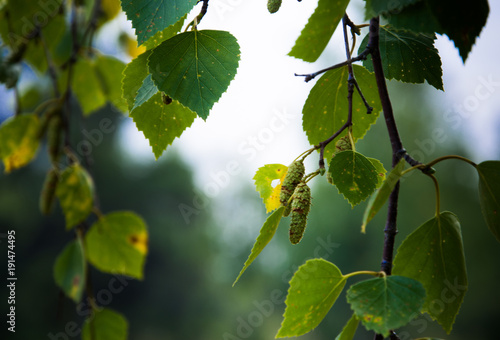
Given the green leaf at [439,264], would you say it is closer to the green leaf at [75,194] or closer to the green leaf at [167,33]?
the green leaf at [167,33]

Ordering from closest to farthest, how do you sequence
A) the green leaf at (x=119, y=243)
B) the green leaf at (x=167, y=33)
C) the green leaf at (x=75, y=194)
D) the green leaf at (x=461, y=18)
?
the green leaf at (x=461, y=18)
the green leaf at (x=167, y=33)
the green leaf at (x=75, y=194)
the green leaf at (x=119, y=243)

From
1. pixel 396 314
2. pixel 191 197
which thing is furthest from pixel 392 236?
pixel 191 197

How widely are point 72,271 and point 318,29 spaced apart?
20.6 inches

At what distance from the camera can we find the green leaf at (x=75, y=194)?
55cm

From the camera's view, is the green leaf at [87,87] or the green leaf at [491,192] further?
the green leaf at [87,87]

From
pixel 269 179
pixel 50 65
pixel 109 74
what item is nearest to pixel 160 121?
pixel 269 179

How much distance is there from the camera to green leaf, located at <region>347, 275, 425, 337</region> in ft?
0.77

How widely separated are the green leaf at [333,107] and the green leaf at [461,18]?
0.15 meters

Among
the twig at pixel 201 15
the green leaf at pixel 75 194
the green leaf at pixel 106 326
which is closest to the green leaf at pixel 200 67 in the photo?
the twig at pixel 201 15

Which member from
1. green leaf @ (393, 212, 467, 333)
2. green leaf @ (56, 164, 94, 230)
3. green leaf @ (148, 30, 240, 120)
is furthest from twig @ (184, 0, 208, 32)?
green leaf @ (56, 164, 94, 230)

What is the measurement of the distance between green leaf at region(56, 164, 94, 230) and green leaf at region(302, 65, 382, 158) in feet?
1.08

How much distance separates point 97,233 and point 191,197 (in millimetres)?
9331

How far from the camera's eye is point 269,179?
14.5 inches

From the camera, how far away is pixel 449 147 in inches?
329
